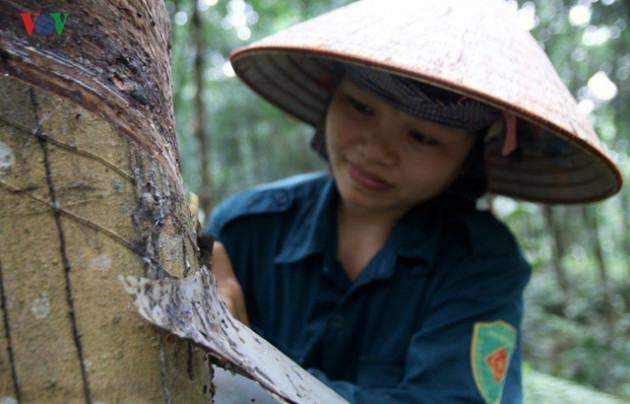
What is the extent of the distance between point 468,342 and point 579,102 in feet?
23.3

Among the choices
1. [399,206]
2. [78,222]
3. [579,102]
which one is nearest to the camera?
[78,222]

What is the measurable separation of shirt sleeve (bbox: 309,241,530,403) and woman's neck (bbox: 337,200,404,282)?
0.27 meters

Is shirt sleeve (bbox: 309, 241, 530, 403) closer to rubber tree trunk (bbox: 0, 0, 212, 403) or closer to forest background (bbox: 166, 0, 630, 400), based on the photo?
rubber tree trunk (bbox: 0, 0, 212, 403)

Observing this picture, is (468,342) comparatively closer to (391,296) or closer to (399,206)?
(391,296)

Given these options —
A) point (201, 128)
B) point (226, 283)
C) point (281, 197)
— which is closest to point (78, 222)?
point (226, 283)

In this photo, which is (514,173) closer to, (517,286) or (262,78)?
(517,286)

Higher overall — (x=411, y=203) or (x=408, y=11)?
(x=408, y=11)

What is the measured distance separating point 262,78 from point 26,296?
4.29 ft

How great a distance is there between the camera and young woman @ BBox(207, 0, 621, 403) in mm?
959

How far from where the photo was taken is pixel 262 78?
1.62m

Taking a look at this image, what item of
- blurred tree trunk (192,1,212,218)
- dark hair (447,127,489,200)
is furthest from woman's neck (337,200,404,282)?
blurred tree trunk (192,1,212,218)

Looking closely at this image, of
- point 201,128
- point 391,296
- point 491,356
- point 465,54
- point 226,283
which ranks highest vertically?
point 201,128

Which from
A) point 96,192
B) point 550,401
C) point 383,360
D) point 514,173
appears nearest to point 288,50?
point 96,192

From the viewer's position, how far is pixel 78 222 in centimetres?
45
